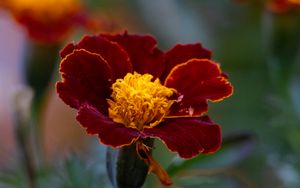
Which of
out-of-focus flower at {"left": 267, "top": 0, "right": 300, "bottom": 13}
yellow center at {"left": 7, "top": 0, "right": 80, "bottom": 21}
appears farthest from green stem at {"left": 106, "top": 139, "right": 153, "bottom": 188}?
yellow center at {"left": 7, "top": 0, "right": 80, "bottom": 21}

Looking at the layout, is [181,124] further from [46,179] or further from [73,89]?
[46,179]

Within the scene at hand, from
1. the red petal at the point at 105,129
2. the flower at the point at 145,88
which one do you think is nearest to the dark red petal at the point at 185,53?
the flower at the point at 145,88

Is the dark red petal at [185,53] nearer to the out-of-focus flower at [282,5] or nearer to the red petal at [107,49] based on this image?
the red petal at [107,49]

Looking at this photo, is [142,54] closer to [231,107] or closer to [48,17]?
[48,17]

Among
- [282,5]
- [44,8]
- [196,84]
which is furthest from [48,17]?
[196,84]

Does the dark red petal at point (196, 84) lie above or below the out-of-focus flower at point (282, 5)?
below

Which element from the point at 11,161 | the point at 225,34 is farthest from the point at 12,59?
the point at 11,161

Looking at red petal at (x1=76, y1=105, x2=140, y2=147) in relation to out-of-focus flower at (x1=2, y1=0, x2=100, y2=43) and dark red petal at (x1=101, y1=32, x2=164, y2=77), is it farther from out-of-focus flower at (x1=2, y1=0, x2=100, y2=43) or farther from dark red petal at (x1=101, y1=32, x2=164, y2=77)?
out-of-focus flower at (x1=2, y1=0, x2=100, y2=43)
